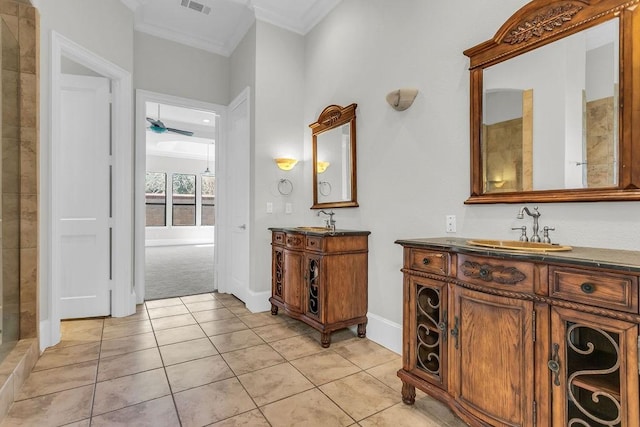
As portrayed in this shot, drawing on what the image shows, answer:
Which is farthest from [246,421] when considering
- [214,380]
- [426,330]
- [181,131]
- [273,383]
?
[181,131]

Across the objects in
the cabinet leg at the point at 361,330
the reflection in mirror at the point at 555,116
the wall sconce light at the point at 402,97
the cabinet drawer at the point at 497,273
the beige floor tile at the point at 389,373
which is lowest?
the beige floor tile at the point at 389,373

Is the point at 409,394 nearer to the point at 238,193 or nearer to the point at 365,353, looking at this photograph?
the point at 365,353

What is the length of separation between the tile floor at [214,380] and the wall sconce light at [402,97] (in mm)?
1912

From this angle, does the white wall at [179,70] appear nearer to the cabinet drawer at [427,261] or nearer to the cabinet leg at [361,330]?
the cabinet leg at [361,330]

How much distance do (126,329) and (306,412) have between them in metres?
2.16

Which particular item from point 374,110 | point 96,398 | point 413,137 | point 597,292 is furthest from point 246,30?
point 597,292

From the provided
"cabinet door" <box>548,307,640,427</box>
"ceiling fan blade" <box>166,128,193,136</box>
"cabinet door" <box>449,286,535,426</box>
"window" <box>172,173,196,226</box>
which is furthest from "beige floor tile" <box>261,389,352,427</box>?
"window" <box>172,173,196,226</box>

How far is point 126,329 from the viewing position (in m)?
3.02

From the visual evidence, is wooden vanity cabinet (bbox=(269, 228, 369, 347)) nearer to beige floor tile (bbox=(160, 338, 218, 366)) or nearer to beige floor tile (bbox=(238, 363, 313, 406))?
beige floor tile (bbox=(238, 363, 313, 406))

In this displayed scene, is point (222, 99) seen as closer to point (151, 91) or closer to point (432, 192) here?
point (151, 91)

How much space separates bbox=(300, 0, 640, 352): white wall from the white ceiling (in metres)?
0.40

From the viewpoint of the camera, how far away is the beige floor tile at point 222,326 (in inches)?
117

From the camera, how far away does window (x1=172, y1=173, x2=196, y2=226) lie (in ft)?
36.5

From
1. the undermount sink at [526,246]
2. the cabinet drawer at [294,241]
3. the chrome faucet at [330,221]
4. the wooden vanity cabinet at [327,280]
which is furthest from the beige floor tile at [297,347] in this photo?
the undermount sink at [526,246]
